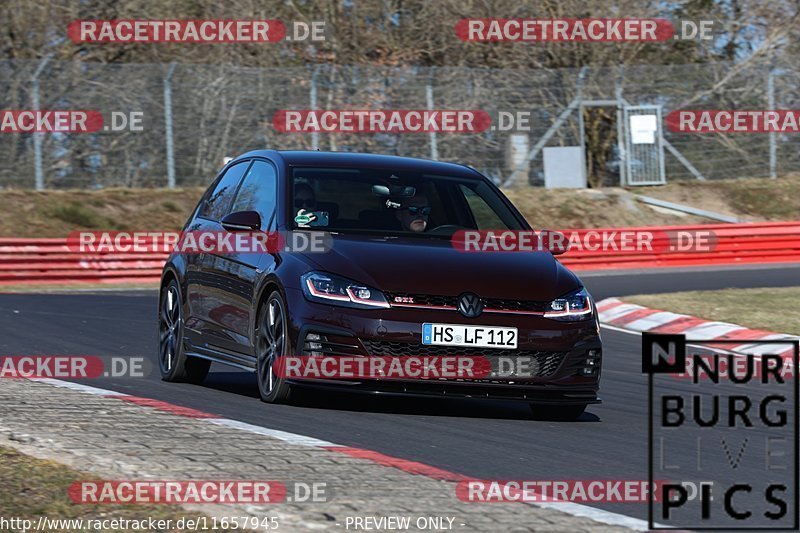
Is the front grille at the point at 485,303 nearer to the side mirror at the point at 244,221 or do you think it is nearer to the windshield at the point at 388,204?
the windshield at the point at 388,204

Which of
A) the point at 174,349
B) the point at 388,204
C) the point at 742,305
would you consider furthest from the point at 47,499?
the point at 742,305

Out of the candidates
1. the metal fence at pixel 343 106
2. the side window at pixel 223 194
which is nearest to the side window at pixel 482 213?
the side window at pixel 223 194

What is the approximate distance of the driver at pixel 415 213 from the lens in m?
9.35

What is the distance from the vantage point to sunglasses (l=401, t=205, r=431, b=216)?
9.44 meters

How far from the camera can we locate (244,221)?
9.22 m

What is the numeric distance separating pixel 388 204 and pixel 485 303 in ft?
4.19

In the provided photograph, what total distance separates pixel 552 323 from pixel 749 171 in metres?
23.8

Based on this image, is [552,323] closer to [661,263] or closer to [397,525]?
[397,525]

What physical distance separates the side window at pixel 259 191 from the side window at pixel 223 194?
0.16 m

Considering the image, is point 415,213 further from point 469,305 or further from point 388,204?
point 469,305

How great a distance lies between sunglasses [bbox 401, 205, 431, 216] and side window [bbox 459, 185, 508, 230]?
1.03ft

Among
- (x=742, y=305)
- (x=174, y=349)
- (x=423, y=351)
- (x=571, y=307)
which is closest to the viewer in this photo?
(x=423, y=351)

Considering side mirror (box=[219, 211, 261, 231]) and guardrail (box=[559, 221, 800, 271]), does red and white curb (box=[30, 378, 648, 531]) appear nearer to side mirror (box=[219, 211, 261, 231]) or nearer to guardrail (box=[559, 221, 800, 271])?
side mirror (box=[219, 211, 261, 231])

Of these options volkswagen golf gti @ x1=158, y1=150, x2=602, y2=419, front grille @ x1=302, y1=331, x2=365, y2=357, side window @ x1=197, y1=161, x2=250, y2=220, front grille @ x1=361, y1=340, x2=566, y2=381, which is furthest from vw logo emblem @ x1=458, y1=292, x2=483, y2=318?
side window @ x1=197, y1=161, x2=250, y2=220
